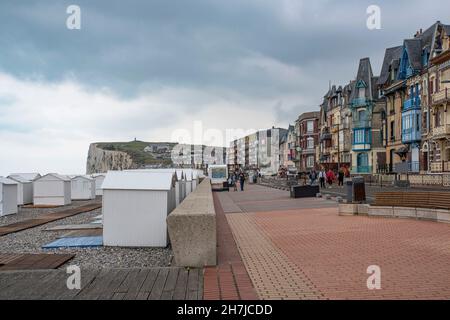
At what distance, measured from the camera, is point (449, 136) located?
115ft

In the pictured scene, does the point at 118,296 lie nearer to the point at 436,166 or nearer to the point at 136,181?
the point at 136,181

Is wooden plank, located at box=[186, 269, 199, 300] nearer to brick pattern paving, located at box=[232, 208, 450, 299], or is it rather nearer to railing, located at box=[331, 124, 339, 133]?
brick pattern paving, located at box=[232, 208, 450, 299]

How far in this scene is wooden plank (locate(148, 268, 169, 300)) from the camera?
5.34 meters

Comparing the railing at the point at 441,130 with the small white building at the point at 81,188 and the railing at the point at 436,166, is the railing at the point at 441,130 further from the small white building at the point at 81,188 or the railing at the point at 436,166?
the small white building at the point at 81,188

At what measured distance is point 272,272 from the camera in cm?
661

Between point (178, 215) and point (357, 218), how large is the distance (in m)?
8.49

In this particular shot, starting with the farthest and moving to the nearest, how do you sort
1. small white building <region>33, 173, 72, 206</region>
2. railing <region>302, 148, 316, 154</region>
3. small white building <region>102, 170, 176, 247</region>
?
1. railing <region>302, 148, 316, 154</region>
2. small white building <region>33, 173, 72, 206</region>
3. small white building <region>102, 170, 176, 247</region>

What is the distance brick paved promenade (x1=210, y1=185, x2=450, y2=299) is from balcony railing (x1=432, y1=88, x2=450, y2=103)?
1042 inches

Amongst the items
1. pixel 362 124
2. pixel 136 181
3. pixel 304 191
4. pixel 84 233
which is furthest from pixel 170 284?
pixel 362 124

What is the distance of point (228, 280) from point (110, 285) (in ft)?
5.24

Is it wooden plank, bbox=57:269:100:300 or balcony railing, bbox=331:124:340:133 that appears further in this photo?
balcony railing, bbox=331:124:340:133

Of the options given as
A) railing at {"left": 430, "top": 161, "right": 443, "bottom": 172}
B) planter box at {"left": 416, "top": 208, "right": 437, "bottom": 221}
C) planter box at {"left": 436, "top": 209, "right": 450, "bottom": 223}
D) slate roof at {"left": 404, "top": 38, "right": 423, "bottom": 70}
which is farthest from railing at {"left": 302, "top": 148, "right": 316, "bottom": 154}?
planter box at {"left": 436, "top": 209, "right": 450, "bottom": 223}
